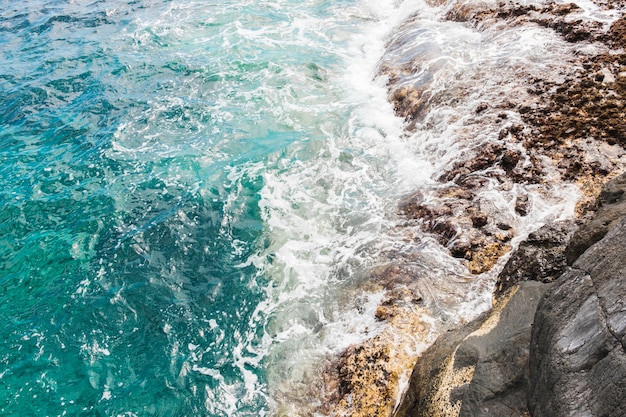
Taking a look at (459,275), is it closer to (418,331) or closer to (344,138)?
(418,331)

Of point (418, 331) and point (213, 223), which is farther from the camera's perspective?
point (213, 223)

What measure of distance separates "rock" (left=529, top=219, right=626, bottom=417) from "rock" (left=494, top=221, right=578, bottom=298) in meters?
1.43

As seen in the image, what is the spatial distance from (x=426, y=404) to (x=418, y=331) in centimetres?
182

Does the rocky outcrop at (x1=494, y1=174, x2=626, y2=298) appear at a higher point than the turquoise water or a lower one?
higher

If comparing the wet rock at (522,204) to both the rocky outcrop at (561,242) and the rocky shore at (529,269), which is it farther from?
the rocky outcrop at (561,242)

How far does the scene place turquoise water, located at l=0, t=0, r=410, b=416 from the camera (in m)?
7.13

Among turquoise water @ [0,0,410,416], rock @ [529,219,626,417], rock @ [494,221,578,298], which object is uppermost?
rock @ [529,219,626,417]

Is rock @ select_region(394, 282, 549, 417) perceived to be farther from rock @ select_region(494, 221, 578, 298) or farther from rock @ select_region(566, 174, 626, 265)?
rock @ select_region(566, 174, 626, 265)

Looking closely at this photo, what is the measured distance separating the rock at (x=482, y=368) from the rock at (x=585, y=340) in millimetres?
254

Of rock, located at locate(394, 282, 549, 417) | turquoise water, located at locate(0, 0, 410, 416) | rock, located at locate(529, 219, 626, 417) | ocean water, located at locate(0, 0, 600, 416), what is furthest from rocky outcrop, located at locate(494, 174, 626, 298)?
turquoise water, located at locate(0, 0, 410, 416)

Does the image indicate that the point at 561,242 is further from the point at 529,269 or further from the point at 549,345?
the point at 549,345

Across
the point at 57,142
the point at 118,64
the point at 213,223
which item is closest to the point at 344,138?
the point at 213,223

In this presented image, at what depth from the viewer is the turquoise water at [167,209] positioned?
7129 millimetres

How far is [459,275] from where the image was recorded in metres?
7.05
